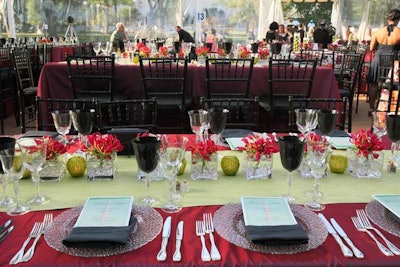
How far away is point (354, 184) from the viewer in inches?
52.9

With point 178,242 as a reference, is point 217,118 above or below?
above

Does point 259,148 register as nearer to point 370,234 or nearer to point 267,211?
point 267,211

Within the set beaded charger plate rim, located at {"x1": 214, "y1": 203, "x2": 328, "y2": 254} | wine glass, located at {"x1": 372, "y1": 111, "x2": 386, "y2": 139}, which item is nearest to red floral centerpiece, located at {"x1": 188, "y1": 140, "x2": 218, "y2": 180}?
beaded charger plate rim, located at {"x1": 214, "y1": 203, "x2": 328, "y2": 254}

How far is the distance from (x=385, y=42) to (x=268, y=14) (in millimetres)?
4809

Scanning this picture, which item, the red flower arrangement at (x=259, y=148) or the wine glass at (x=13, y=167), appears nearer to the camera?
the wine glass at (x=13, y=167)

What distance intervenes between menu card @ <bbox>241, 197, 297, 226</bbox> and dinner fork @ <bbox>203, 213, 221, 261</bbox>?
88 millimetres

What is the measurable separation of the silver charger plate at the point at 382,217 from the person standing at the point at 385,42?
200 inches

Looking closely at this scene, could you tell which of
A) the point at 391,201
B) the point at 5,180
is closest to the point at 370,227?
the point at 391,201

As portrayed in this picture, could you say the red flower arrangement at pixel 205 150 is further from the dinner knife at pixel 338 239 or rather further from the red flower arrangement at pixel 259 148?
the dinner knife at pixel 338 239

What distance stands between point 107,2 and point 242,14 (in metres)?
3.62

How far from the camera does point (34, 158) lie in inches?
45.4

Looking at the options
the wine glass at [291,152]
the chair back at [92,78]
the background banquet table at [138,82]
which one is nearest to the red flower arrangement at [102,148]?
the wine glass at [291,152]

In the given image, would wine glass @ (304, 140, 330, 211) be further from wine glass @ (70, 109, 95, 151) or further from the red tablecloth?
wine glass @ (70, 109, 95, 151)

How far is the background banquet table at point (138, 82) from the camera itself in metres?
4.04
